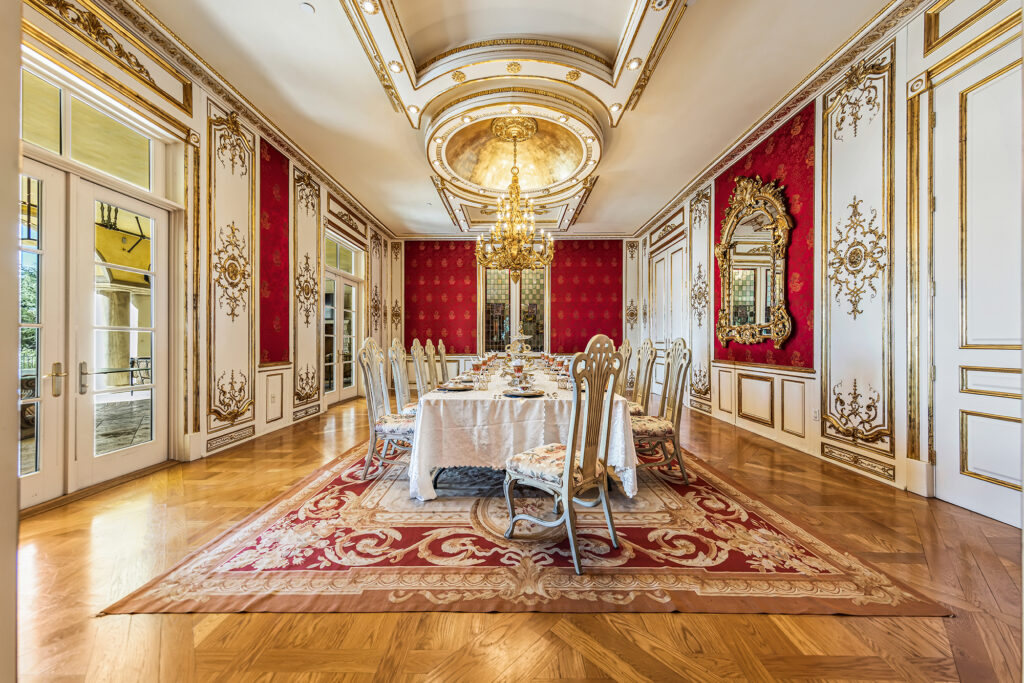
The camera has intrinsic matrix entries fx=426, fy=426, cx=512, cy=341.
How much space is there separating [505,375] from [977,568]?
3.11 metres

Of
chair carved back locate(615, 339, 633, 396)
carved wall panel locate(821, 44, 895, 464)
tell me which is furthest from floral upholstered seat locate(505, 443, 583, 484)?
carved wall panel locate(821, 44, 895, 464)

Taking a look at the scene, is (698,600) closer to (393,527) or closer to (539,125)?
(393,527)

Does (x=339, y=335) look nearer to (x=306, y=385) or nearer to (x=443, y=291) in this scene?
(x=306, y=385)

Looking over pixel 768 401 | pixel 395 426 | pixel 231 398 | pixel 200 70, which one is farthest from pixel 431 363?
pixel 768 401

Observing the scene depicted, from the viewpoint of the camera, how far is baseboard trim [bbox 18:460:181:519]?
2537 millimetres

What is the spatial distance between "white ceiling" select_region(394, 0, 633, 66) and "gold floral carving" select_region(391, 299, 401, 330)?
5.83 m

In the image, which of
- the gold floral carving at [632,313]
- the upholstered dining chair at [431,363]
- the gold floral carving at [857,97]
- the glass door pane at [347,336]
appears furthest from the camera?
the gold floral carving at [632,313]

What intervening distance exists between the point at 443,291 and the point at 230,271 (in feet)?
17.2

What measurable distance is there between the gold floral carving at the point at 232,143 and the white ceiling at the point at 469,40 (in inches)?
12.3

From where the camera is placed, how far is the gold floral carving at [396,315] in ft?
29.3

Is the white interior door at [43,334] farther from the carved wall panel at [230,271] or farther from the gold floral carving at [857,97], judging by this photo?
the gold floral carving at [857,97]

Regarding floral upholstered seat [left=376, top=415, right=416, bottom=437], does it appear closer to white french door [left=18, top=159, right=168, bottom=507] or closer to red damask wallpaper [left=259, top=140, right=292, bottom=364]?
white french door [left=18, top=159, right=168, bottom=507]

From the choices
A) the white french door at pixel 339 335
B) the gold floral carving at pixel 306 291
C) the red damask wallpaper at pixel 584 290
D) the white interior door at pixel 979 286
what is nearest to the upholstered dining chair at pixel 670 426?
the white interior door at pixel 979 286

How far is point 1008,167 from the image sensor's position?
245 cm
